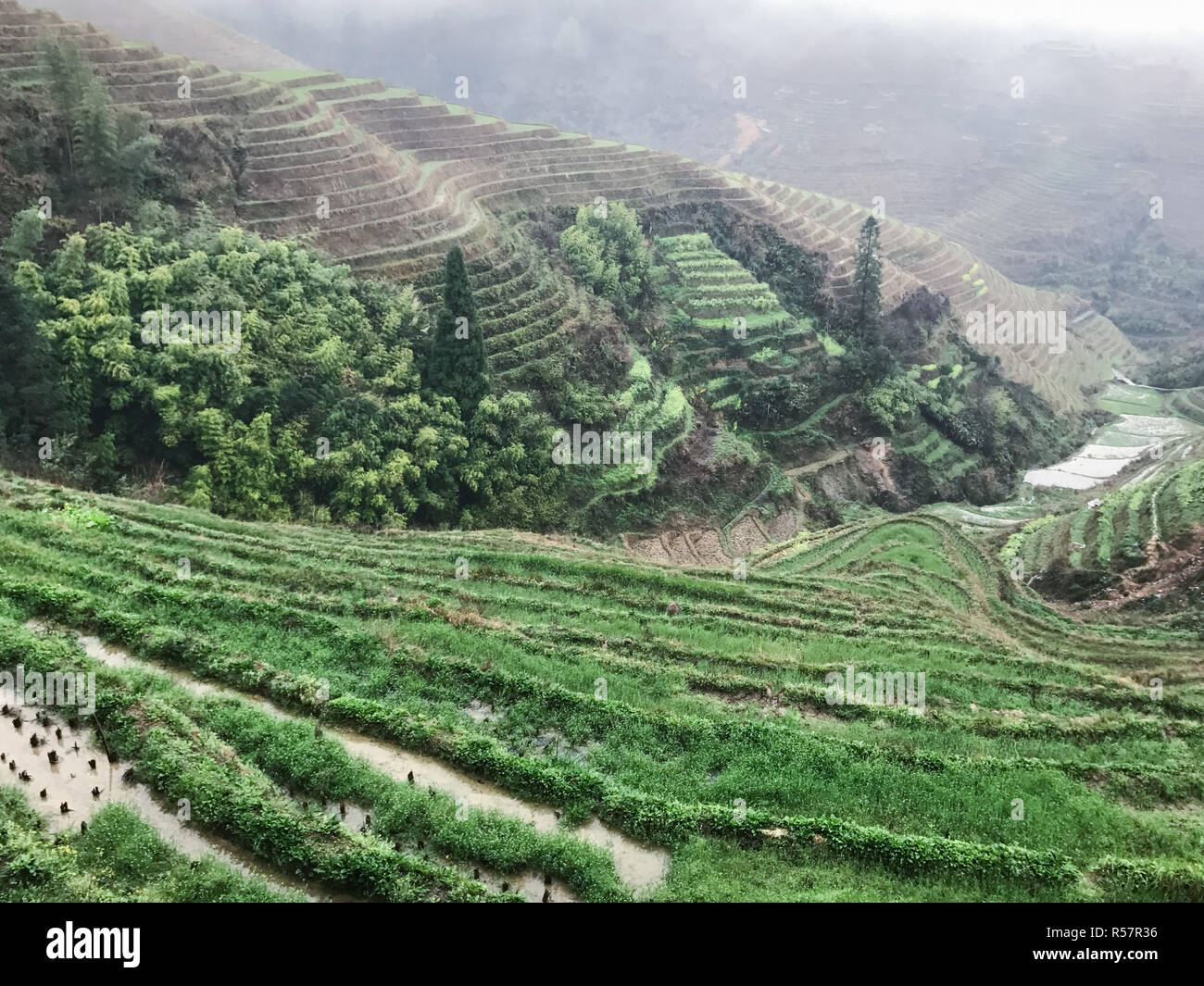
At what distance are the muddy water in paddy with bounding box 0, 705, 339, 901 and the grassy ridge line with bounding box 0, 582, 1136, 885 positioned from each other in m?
0.65

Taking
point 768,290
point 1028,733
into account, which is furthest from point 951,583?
point 768,290

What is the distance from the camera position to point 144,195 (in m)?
29.8

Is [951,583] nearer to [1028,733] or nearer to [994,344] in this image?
[1028,733]

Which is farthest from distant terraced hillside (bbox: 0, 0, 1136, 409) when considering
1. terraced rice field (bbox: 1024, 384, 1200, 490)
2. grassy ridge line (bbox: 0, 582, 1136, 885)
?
grassy ridge line (bbox: 0, 582, 1136, 885)

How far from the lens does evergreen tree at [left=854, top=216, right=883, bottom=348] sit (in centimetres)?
5119

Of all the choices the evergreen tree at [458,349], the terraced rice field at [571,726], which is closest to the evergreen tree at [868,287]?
the evergreen tree at [458,349]

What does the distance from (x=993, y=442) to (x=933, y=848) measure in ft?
143

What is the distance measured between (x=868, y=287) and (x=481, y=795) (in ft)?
155

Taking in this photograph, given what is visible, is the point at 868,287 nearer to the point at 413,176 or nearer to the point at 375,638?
the point at 413,176

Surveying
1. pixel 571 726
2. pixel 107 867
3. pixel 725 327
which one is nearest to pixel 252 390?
pixel 571 726

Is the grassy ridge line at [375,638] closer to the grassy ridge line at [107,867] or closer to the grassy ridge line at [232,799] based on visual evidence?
the grassy ridge line at [232,799]

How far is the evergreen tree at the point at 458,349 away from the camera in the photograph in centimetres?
2992

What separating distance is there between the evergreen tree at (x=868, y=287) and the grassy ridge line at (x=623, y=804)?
4282 cm

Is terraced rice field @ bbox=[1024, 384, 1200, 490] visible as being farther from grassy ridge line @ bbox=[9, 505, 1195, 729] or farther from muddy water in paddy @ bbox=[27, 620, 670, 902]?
grassy ridge line @ bbox=[9, 505, 1195, 729]
